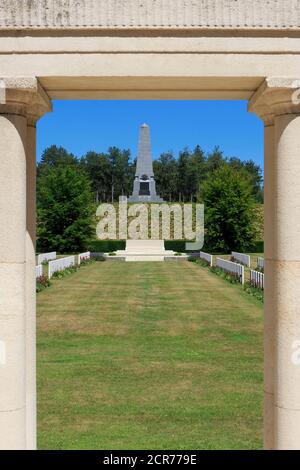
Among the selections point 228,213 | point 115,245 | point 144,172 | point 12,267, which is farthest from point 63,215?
point 12,267

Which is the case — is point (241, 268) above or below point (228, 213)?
below

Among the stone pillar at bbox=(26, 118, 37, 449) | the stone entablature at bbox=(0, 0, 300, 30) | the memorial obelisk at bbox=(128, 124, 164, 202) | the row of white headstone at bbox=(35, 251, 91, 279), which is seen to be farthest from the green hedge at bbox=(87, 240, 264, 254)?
the stone entablature at bbox=(0, 0, 300, 30)

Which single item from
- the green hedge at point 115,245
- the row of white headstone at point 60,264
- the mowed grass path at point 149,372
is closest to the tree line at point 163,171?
the green hedge at point 115,245

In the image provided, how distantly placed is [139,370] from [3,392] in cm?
751

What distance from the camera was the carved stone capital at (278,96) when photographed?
19.1 ft

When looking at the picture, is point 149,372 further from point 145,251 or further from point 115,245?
point 115,245

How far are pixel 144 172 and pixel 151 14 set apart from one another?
7827cm

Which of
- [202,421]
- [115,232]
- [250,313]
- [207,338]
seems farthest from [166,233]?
[202,421]

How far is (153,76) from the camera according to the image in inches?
230

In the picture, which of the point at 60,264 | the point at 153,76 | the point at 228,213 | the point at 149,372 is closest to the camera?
the point at 153,76

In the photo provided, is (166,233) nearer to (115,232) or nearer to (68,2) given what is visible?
(115,232)

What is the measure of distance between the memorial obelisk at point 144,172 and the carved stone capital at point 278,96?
73.3 meters

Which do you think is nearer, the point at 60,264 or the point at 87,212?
the point at 60,264

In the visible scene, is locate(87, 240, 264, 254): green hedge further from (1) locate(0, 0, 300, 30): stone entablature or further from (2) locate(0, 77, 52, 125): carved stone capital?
(1) locate(0, 0, 300, 30): stone entablature
